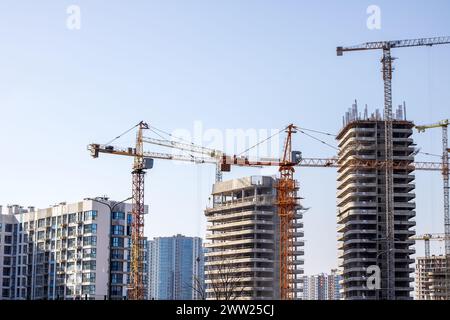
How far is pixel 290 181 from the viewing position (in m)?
198
